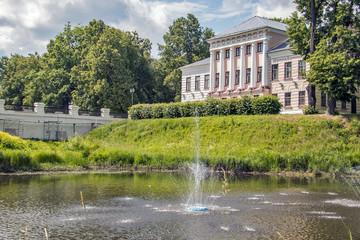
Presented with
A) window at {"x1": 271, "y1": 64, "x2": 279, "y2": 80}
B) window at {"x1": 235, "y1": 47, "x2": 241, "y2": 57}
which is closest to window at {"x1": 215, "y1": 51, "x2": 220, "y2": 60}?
window at {"x1": 235, "y1": 47, "x2": 241, "y2": 57}

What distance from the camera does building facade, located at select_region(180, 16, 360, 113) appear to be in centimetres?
4422

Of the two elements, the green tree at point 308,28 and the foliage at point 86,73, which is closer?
the green tree at point 308,28

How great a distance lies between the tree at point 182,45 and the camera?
67500 millimetres

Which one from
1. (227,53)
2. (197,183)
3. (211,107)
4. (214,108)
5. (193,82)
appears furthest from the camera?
(193,82)

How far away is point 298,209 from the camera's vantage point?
49.7ft

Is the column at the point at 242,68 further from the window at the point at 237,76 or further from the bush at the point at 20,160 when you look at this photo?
the bush at the point at 20,160

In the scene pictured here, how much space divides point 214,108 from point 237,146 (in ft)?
30.2

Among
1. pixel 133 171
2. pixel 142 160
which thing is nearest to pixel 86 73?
pixel 142 160

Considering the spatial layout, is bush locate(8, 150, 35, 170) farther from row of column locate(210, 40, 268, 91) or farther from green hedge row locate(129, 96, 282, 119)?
row of column locate(210, 40, 268, 91)

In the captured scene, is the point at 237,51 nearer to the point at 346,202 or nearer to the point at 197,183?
the point at 197,183

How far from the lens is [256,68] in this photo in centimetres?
4850

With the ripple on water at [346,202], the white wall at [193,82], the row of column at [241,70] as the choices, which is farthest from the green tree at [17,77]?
the ripple on water at [346,202]

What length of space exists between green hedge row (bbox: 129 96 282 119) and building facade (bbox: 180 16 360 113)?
7.23m

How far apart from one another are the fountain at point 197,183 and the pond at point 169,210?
1.15ft
